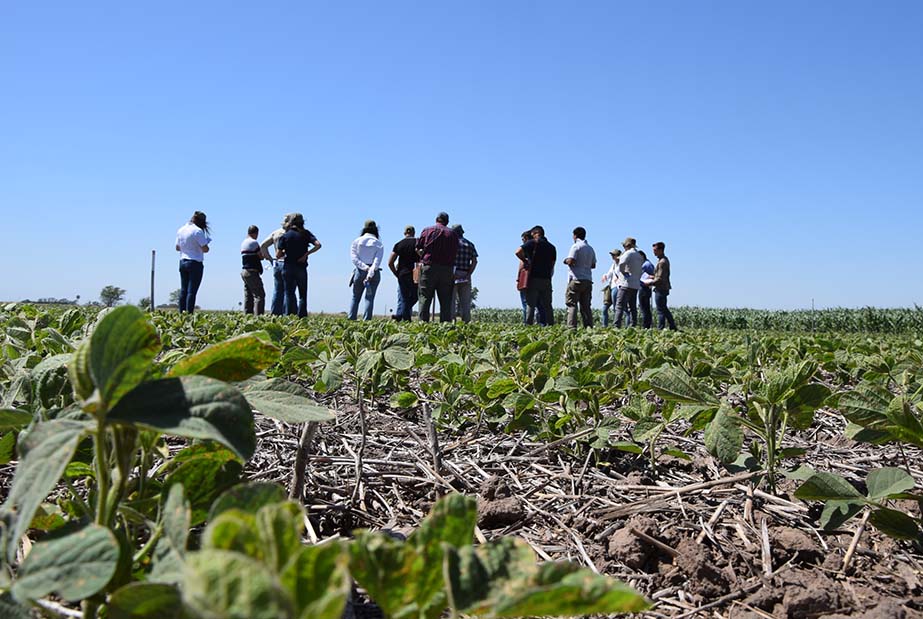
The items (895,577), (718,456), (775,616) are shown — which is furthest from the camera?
(718,456)

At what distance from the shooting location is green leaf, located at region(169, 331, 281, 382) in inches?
33.3

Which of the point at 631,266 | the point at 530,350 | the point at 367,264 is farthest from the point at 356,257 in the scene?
the point at 530,350

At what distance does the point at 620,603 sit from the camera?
0.57 metres

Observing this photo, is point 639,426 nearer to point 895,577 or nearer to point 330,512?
point 895,577

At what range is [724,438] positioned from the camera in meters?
1.58

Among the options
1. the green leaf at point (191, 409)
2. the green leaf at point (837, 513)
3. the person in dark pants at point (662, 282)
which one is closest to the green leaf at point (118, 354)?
the green leaf at point (191, 409)

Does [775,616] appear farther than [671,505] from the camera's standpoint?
No

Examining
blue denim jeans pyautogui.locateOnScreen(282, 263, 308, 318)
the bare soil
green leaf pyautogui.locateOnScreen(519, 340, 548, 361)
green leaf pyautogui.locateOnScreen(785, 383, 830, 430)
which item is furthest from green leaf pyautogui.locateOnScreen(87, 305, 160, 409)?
blue denim jeans pyautogui.locateOnScreen(282, 263, 308, 318)

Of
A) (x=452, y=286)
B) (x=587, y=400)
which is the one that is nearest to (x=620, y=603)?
(x=587, y=400)

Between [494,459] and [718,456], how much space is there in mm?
717

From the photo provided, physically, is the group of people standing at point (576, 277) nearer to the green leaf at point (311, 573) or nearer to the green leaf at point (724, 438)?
the green leaf at point (724, 438)

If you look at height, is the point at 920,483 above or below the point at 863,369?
below

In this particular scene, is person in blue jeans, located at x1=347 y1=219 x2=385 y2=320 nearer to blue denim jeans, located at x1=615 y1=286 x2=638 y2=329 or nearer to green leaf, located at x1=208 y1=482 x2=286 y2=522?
blue denim jeans, located at x1=615 y1=286 x2=638 y2=329

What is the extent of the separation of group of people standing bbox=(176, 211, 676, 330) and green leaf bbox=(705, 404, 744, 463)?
9379 millimetres
